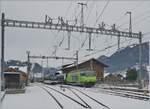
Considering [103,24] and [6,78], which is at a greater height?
[103,24]

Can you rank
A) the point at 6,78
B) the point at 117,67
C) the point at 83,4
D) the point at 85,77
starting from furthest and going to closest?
the point at 117,67, the point at 85,77, the point at 6,78, the point at 83,4

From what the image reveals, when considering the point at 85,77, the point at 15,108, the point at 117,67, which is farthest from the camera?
the point at 117,67

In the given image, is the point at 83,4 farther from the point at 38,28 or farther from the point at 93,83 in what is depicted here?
the point at 93,83

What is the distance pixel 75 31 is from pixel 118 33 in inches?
172

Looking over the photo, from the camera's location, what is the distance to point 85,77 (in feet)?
147

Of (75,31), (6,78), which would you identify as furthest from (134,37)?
(6,78)

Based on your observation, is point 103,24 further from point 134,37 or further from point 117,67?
point 117,67

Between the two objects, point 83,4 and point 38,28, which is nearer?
point 83,4

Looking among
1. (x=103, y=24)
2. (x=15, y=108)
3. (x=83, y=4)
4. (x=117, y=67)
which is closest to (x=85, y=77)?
(x=103, y=24)

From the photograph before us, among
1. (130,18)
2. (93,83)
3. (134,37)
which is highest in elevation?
(130,18)

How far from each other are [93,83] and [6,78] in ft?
52.2

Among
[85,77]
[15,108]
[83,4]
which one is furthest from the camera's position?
[85,77]

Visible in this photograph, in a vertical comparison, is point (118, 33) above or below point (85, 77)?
above

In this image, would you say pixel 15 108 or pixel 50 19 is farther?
pixel 50 19
